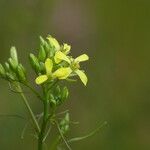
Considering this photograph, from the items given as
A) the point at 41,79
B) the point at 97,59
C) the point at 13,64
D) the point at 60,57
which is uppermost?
the point at 97,59

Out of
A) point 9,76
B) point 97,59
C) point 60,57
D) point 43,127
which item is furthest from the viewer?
point 97,59

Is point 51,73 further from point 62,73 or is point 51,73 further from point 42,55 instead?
point 42,55

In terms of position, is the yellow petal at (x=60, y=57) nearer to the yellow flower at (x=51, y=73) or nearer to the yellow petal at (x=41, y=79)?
the yellow flower at (x=51, y=73)

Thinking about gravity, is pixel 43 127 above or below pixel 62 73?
below

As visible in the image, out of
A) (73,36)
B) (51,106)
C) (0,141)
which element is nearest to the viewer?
(51,106)

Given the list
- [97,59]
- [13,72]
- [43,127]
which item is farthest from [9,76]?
[97,59]

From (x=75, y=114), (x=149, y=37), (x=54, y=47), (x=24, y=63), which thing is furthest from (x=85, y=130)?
(x=54, y=47)

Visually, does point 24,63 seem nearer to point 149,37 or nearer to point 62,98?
point 149,37

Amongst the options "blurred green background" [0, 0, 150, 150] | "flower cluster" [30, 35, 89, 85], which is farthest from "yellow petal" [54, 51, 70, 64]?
"blurred green background" [0, 0, 150, 150]
